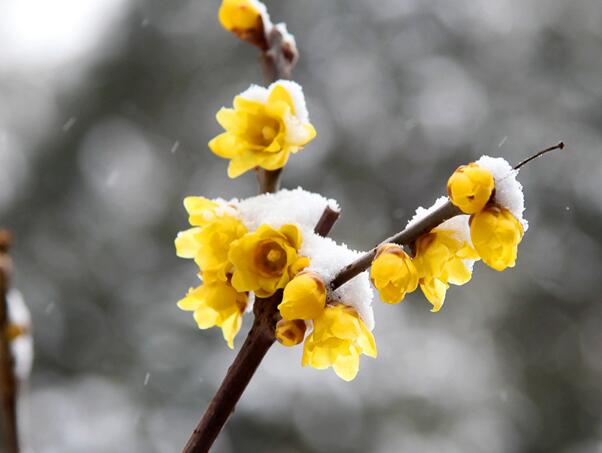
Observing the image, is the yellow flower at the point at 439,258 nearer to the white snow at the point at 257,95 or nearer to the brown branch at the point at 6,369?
the white snow at the point at 257,95

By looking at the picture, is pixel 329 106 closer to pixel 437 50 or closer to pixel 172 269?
pixel 437 50

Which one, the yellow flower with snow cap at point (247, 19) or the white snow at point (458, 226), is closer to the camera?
the white snow at point (458, 226)

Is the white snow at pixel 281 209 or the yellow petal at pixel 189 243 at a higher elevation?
the white snow at pixel 281 209

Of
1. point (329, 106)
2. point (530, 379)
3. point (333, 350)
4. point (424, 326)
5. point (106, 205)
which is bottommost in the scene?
point (530, 379)

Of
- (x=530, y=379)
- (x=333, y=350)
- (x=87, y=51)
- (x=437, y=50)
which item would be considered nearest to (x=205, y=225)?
(x=333, y=350)

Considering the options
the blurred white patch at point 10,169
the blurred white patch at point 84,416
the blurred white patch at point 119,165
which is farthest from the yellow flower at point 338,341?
the blurred white patch at point 10,169

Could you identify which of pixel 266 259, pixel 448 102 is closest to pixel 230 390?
pixel 266 259

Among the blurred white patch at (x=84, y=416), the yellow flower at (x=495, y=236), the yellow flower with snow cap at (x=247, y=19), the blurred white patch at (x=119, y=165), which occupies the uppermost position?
the yellow flower with snow cap at (x=247, y=19)
